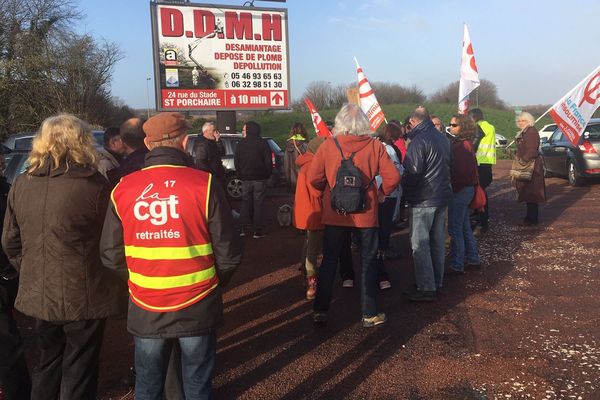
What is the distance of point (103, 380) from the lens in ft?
12.7

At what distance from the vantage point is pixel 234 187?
12805 millimetres

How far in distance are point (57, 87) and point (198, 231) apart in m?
28.1

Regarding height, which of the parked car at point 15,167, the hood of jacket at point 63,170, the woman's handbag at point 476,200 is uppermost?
the hood of jacket at point 63,170

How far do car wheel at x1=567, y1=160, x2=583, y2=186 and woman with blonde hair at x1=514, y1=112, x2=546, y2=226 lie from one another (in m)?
5.23

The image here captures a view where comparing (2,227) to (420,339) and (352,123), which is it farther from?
(420,339)

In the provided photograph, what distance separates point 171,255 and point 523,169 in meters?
7.38

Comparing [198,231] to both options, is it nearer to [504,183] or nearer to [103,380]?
[103,380]

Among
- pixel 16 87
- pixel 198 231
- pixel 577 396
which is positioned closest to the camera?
pixel 198 231

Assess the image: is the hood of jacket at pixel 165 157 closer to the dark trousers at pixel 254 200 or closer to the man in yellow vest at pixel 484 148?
the dark trousers at pixel 254 200

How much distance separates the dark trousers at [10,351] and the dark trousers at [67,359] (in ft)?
0.58

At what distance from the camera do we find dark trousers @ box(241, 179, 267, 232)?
28.1ft

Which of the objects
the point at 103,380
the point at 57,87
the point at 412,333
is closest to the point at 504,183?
the point at 412,333

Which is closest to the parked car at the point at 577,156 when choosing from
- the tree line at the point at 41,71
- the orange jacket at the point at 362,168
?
the orange jacket at the point at 362,168

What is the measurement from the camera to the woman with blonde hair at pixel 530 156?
8245 mm
